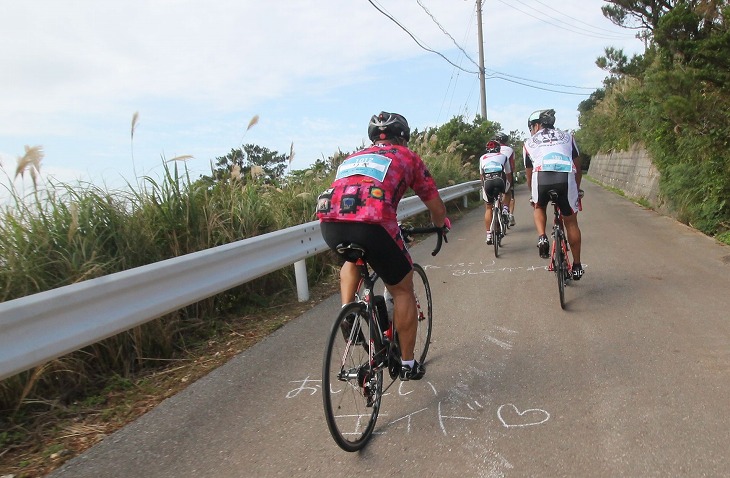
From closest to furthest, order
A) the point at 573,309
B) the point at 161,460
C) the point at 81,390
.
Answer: the point at 161,460 → the point at 81,390 → the point at 573,309

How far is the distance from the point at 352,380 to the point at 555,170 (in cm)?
366

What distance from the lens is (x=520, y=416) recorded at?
3375 mm

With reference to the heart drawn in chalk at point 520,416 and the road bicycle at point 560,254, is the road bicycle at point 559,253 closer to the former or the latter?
the road bicycle at point 560,254

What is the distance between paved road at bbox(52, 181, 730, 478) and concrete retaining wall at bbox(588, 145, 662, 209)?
985 centimetres

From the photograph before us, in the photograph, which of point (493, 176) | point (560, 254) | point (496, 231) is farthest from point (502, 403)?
point (493, 176)

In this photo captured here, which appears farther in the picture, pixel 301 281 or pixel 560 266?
pixel 301 281

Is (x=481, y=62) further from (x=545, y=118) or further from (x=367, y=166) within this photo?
(x=367, y=166)

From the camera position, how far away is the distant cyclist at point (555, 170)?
592 centimetres

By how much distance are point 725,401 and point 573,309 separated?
2226 millimetres

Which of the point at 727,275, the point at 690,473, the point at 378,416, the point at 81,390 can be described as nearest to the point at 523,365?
the point at 378,416

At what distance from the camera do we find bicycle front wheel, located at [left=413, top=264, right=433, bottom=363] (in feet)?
14.0

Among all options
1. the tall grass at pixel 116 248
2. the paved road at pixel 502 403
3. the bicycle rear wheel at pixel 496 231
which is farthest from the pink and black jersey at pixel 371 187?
the bicycle rear wheel at pixel 496 231

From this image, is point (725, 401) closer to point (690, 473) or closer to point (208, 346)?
point (690, 473)

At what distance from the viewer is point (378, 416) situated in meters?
3.56
